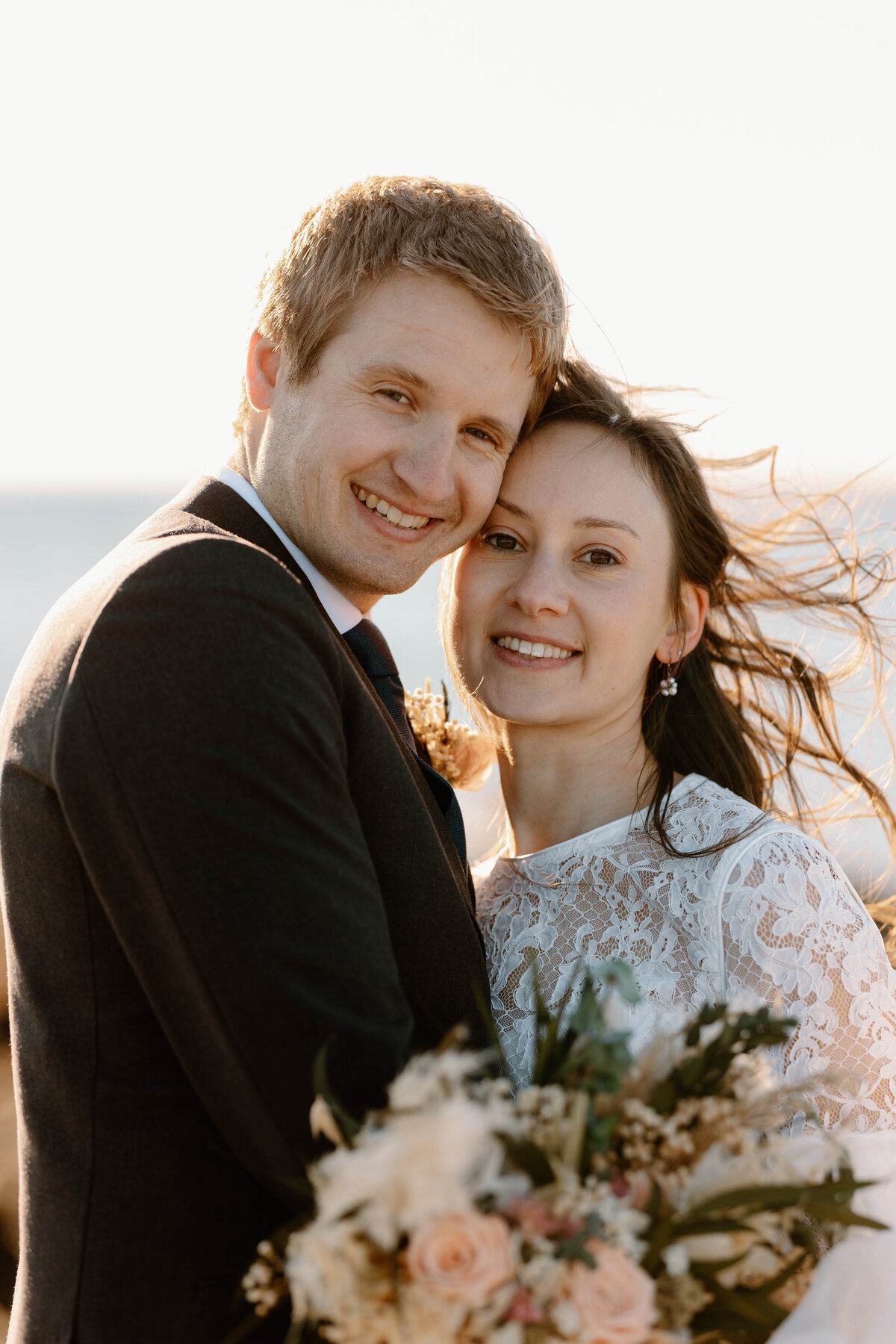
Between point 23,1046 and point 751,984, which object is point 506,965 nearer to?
point 751,984

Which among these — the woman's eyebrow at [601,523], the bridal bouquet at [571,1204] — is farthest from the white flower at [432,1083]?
the woman's eyebrow at [601,523]

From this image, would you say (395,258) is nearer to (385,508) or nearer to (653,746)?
(385,508)

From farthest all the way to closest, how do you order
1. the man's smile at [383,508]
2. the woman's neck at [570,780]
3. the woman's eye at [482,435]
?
the woman's neck at [570,780] < the woman's eye at [482,435] < the man's smile at [383,508]

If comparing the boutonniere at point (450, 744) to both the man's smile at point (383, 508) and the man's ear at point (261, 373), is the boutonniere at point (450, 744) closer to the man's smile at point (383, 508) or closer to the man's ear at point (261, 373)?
the man's smile at point (383, 508)

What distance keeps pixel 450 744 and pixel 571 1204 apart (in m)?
2.03

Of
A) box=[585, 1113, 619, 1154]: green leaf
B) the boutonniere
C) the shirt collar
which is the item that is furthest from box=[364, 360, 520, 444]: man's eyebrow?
box=[585, 1113, 619, 1154]: green leaf

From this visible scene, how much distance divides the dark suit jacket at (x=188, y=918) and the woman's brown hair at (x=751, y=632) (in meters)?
1.32

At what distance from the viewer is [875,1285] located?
142 centimetres

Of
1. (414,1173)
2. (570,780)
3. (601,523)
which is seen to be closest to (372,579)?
(601,523)

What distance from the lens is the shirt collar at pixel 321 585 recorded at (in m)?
2.07

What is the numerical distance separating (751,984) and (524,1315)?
46.0 inches

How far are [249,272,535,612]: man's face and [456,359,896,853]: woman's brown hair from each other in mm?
541

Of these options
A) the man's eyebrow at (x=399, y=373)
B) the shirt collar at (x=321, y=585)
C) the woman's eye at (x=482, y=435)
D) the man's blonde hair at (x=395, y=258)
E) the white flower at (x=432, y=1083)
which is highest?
the man's blonde hair at (x=395, y=258)

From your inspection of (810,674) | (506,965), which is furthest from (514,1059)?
(810,674)
